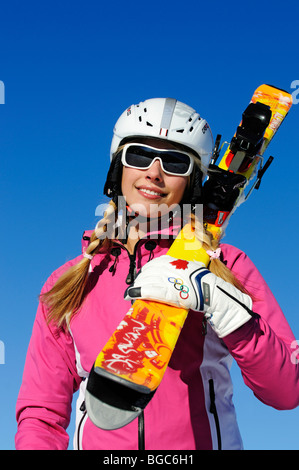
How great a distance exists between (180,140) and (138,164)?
46cm

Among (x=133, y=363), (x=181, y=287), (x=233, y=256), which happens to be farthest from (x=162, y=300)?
(x=233, y=256)

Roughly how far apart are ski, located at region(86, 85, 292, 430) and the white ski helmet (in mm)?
304

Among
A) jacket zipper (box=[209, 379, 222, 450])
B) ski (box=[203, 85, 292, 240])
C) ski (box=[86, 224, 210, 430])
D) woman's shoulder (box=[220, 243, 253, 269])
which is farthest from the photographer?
ski (box=[203, 85, 292, 240])

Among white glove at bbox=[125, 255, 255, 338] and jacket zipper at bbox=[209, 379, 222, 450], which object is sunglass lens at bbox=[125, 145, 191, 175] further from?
jacket zipper at bbox=[209, 379, 222, 450]

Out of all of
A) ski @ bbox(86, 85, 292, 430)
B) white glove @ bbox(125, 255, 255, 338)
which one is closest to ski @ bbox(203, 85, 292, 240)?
ski @ bbox(86, 85, 292, 430)

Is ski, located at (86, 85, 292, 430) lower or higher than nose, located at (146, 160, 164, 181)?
lower

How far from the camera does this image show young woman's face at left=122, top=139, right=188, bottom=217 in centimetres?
406

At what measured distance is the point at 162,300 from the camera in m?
3.23

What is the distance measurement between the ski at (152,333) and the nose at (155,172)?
471 millimetres

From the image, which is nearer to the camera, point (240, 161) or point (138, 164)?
point (138, 164)

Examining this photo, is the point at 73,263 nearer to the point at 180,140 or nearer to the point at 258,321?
the point at 180,140

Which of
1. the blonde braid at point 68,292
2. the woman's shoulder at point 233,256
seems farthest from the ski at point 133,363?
the blonde braid at point 68,292

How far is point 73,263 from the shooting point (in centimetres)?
432

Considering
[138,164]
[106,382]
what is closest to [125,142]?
[138,164]
